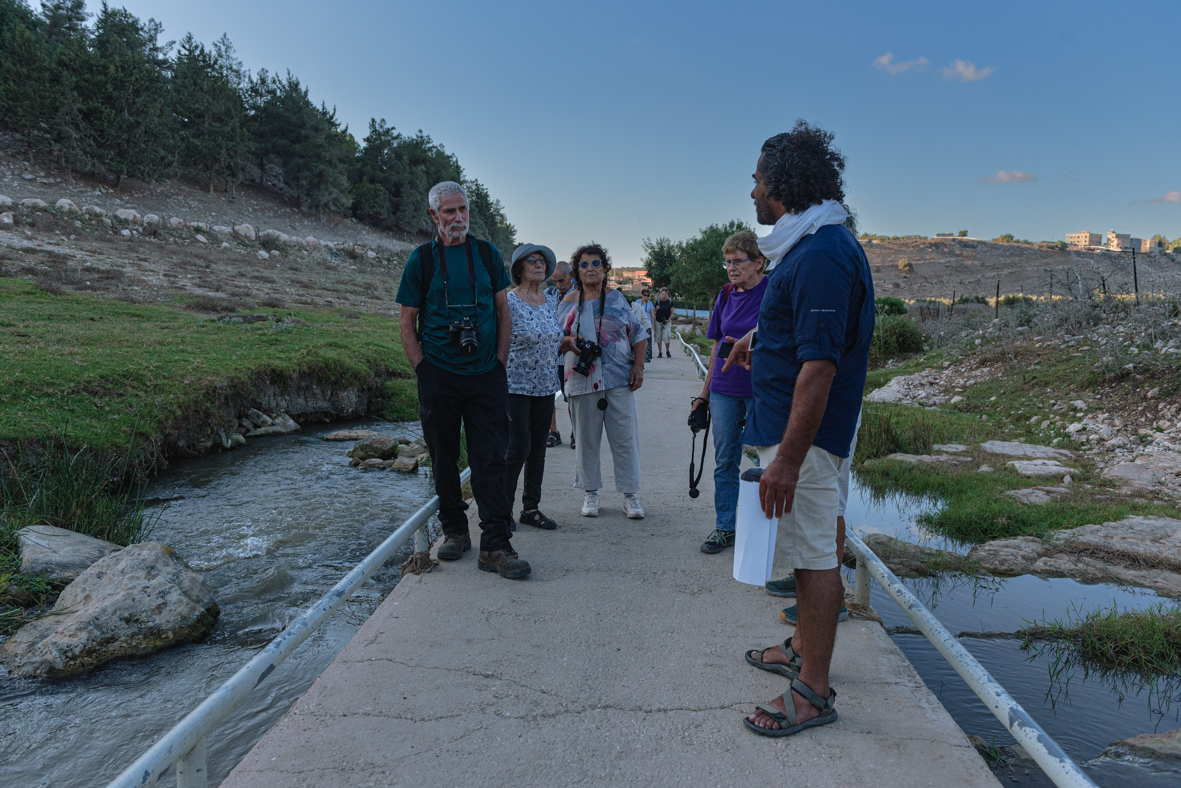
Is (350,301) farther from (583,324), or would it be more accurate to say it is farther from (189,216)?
(583,324)

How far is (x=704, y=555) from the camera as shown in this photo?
4.96m

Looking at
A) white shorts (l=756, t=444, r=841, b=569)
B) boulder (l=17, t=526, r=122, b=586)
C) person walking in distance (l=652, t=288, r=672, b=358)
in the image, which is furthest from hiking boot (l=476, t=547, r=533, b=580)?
person walking in distance (l=652, t=288, r=672, b=358)

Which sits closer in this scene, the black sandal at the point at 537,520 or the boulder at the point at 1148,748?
the boulder at the point at 1148,748

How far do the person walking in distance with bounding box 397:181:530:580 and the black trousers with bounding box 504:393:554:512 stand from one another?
42 centimetres

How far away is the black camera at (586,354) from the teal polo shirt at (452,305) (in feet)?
4.16

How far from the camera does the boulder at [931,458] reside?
29.8 ft

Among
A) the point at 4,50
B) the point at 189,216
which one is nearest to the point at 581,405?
the point at 189,216

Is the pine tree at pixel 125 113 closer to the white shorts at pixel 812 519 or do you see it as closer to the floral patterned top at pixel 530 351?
the floral patterned top at pixel 530 351

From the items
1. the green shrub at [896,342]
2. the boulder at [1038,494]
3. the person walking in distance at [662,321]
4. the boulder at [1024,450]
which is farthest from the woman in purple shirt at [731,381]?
the green shrub at [896,342]

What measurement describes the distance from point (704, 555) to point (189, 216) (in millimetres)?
42053

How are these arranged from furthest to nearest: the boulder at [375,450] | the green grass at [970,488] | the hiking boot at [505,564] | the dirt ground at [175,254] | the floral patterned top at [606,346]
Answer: the dirt ground at [175,254], the boulder at [375,450], the green grass at [970,488], the floral patterned top at [606,346], the hiking boot at [505,564]

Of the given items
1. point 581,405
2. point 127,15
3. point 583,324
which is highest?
point 127,15

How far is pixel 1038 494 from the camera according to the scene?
734 cm

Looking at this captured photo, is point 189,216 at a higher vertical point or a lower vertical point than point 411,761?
higher
